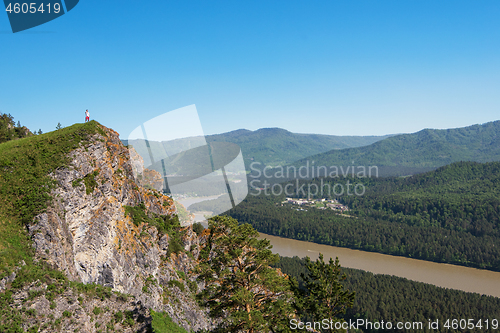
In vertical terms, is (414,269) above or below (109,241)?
below

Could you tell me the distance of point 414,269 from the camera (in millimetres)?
60000

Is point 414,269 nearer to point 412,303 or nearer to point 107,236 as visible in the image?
point 412,303

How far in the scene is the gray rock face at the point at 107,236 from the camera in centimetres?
1055

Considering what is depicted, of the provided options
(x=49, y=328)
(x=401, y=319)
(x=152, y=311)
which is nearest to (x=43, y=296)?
(x=49, y=328)

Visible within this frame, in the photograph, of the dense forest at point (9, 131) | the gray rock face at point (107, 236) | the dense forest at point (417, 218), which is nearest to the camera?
the gray rock face at point (107, 236)

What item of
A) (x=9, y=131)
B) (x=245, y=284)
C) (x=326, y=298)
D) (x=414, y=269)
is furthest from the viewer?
(x=414, y=269)

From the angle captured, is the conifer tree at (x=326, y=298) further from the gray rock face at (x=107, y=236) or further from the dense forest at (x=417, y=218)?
the dense forest at (x=417, y=218)

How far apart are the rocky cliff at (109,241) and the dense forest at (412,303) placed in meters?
24.9

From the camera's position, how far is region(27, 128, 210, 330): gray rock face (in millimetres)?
10547

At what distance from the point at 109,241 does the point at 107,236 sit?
0.26 meters

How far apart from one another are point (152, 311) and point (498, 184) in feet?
462

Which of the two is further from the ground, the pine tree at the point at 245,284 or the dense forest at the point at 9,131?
the dense forest at the point at 9,131

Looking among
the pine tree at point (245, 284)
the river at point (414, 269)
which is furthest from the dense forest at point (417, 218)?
the pine tree at point (245, 284)

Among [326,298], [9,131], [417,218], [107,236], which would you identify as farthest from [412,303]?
[417,218]
